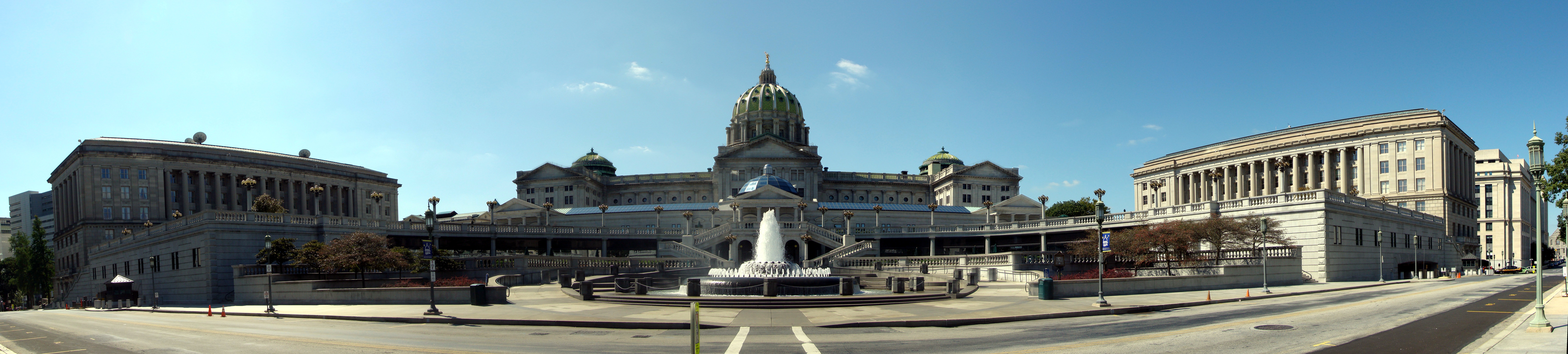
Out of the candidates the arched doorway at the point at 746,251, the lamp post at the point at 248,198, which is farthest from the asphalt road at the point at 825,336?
the lamp post at the point at 248,198

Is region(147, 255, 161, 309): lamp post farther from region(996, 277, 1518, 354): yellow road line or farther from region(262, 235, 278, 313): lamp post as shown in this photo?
region(996, 277, 1518, 354): yellow road line

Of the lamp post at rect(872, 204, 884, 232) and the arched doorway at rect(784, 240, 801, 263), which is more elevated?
the lamp post at rect(872, 204, 884, 232)

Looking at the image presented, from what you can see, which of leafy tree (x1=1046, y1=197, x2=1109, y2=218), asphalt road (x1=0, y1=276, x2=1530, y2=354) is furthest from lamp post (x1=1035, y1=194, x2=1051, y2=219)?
asphalt road (x1=0, y1=276, x2=1530, y2=354)

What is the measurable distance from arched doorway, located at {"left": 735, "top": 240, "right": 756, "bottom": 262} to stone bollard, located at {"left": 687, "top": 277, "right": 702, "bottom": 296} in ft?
141

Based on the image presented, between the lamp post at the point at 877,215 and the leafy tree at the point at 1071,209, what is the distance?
25337 millimetres

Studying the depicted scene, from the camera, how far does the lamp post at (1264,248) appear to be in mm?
37406

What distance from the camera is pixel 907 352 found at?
1742 centimetres

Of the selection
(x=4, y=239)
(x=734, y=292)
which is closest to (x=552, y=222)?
(x=734, y=292)

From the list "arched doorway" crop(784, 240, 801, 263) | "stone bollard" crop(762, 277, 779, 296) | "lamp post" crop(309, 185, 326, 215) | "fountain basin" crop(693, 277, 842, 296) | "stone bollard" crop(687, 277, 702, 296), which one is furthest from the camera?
"lamp post" crop(309, 185, 326, 215)

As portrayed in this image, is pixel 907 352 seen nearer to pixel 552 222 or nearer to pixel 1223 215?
pixel 1223 215

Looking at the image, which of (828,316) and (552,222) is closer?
(828,316)

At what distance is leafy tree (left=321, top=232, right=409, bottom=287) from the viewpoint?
39.7 metres

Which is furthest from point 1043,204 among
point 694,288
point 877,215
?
point 694,288

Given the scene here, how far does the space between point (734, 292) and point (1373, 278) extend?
44.0 meters
